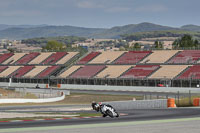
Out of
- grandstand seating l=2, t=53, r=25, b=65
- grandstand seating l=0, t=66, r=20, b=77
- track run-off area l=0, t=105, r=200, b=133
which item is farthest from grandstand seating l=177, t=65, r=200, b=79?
grandstand seating l=2, t=53, r=25, b=65

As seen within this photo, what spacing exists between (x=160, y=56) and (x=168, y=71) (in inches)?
521

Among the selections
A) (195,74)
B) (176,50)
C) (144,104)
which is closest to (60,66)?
(176,50)

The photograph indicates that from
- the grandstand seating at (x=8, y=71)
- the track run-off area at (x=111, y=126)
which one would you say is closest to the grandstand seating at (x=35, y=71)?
the grandstand seating at (x=8, y=71)

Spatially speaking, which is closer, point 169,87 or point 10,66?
point 169,87

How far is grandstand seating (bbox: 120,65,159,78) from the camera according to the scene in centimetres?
8762

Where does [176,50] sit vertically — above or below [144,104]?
above

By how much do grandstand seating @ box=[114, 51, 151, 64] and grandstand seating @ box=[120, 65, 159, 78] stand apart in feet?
19.2

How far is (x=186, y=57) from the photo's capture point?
93812 millimetres

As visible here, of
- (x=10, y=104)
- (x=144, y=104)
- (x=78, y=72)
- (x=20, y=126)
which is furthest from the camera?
(x=78, y=72)

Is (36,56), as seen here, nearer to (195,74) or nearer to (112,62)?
(112,62)

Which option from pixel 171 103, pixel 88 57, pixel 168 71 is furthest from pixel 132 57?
pixel 171 103

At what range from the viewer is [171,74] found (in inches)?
3314

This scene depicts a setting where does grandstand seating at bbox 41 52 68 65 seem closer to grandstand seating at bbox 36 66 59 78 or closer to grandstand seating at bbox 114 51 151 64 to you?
grandstand seating at bbox 36 66 59 78

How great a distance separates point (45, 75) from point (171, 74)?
105 feet
